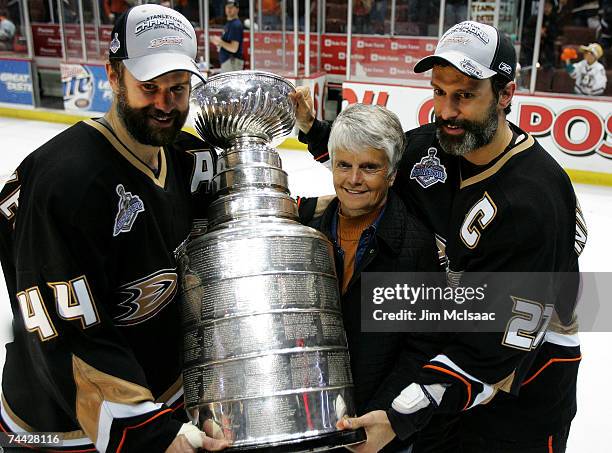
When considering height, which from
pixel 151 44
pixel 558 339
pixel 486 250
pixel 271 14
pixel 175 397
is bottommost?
pixel 175 397

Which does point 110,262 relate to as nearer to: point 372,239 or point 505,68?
point 372,239

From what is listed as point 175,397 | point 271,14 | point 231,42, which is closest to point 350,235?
point 175,397

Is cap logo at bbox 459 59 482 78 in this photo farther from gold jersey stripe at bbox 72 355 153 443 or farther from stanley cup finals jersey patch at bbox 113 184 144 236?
gold jersey stripe at bbox 72 355 153 443

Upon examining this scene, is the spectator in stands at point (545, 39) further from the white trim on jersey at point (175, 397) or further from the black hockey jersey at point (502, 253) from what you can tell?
the white trim on jersey at point (175, 397)

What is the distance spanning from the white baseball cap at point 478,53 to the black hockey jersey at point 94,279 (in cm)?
70

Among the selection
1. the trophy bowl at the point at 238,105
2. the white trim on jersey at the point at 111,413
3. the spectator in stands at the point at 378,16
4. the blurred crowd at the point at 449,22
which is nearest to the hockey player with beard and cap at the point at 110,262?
the white trim on jersey at the point at 111,413

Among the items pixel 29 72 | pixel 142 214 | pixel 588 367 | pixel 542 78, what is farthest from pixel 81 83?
pixel 142 214

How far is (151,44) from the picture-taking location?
1334 mm

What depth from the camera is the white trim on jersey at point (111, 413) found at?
1262 mm

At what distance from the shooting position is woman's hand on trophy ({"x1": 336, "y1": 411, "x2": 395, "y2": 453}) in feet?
4.47

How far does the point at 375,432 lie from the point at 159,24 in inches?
36.9

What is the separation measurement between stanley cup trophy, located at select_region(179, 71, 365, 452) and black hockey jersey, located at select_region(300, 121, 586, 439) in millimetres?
192

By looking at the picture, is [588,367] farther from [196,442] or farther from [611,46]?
[611,46]

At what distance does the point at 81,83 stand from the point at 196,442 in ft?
26.6
